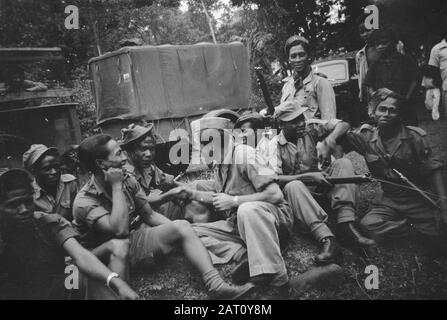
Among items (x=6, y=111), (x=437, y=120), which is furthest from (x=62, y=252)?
(x=437, y=120)

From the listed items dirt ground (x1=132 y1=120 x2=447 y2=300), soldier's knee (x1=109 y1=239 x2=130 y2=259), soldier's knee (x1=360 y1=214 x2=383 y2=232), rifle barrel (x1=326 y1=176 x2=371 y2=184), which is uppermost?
rifle barrel (x1=326 y1=176 x2=371 y2=184)

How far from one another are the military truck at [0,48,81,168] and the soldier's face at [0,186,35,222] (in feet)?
6.28

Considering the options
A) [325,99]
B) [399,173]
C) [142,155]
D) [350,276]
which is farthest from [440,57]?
[142,155]

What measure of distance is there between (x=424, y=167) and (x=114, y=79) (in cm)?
485

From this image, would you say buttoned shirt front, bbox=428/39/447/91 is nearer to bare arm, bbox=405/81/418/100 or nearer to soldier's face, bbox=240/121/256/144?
bare arm, bbox=405/81/418/100

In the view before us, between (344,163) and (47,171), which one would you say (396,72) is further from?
(47,171)

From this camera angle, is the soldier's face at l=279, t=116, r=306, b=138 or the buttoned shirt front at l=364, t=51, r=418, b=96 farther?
the buttoned shirt front at l=364, t=51, r=418, b=96

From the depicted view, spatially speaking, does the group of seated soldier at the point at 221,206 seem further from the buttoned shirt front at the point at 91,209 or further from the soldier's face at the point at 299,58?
the soldier's face at the point at 299,58

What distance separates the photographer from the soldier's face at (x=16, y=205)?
234cm

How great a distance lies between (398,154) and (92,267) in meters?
2.54

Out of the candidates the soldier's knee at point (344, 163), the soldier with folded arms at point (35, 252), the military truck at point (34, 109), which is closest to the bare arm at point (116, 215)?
the soldier with folded arms at point (35, 252)

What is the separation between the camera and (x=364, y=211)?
3342 millimetres

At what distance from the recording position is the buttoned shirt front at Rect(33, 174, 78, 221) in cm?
286

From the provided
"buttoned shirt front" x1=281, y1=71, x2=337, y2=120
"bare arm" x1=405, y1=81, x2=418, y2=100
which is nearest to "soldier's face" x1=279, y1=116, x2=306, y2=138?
"buttoned shirt front" x1=281, y1=71, x2=337, y2=120
